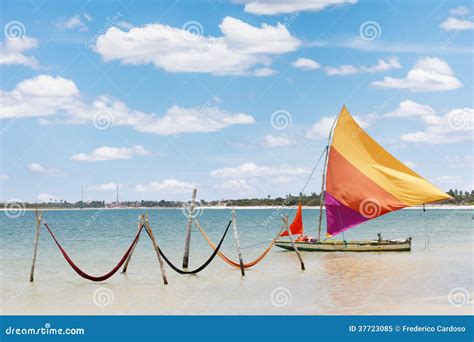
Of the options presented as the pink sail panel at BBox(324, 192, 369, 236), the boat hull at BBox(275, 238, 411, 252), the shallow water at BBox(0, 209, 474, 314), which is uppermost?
the pink sail panel at BBox(324, 192, 369, 236)

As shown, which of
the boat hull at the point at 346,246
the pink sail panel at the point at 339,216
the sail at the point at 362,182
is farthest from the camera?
the boat hull at the point at 346,246

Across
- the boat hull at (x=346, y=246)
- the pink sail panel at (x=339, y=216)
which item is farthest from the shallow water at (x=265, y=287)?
the pink sail panel at (x=339, y=216)

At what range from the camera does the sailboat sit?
35594 millimetres

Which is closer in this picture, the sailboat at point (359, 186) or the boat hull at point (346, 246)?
the sailboat at point (359, 186)

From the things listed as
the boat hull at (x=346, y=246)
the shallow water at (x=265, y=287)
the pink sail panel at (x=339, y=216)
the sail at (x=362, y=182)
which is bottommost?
the shallow water at (x=265, y=287)

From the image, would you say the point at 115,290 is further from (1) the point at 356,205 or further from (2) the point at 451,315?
(1) the point at 356,205

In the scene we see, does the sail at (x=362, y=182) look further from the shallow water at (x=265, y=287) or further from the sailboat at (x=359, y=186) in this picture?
the shallow water at (x=265, y=287)

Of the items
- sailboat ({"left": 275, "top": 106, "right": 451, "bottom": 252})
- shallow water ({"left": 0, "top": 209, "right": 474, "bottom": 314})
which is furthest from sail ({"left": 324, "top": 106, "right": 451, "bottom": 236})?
shallow water ({"left": 0, "top": 209, "right": 474, "bottom": 314})

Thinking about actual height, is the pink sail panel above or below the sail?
below

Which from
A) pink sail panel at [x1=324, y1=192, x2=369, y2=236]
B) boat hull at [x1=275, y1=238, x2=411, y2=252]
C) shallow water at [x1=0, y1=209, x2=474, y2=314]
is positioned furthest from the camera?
boat hull at [x1=275, y1=238, x2=411, y2=252]

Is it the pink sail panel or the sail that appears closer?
the sail

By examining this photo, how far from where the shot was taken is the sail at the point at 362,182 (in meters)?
35.6

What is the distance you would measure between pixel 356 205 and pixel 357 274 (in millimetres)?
8233

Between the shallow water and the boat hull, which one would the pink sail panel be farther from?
the shallow water
